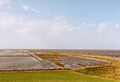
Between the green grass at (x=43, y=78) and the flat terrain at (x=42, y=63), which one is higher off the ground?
the green grass at (x=43, y=78)

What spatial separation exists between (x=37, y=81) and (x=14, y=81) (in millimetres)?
2576

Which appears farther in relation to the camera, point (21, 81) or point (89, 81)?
point (89, 81)

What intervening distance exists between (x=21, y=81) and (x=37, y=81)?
5.87 feet

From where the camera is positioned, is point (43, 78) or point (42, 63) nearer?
point (43, 78)

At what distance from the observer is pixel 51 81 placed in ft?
43.9

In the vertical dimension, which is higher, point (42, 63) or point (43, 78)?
point (43, 78)

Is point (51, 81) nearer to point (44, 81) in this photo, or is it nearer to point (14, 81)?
point (44, 81)

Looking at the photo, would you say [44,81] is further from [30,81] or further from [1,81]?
[1,81]

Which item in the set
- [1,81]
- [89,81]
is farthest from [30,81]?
[89,81]

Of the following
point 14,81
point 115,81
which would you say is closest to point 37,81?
point 14,81

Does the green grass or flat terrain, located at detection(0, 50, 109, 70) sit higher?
the green grass

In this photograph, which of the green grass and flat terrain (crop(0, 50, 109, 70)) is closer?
the green grass

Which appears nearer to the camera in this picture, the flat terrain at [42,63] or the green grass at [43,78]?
the green grass at [43,78]

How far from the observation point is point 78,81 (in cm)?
1363
